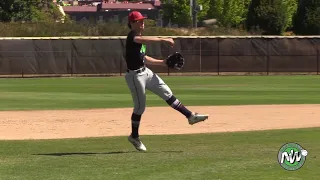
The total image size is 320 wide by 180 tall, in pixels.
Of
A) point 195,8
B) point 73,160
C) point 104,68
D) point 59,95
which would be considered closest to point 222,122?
point 73,160

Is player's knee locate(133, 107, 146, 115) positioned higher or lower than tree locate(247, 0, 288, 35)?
higher

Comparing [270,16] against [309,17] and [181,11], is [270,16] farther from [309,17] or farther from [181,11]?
[181,11]

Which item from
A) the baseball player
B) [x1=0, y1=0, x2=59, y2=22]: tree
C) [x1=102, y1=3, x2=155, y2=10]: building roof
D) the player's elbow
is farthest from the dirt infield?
[x1=102, y1=3, x2=155, y2=10]: building roof

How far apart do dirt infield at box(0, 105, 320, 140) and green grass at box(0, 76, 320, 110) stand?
2716 millimetres

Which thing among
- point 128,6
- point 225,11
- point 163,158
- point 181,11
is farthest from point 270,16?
point 128,6

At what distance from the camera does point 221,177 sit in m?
7.86

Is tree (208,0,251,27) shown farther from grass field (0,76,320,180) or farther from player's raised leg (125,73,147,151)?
player's raised leg (125,73,147,151)

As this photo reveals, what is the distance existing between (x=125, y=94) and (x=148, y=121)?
11293 mm

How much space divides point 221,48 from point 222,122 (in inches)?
1147

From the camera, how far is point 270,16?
5772 centimetres

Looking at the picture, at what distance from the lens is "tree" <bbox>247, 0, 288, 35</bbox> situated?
57.5 m

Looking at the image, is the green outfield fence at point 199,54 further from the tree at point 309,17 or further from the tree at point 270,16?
the tree at point 270,16

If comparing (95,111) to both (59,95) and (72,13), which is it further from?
(72,13)

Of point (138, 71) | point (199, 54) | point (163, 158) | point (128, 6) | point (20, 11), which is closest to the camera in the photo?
point (163, 158)
